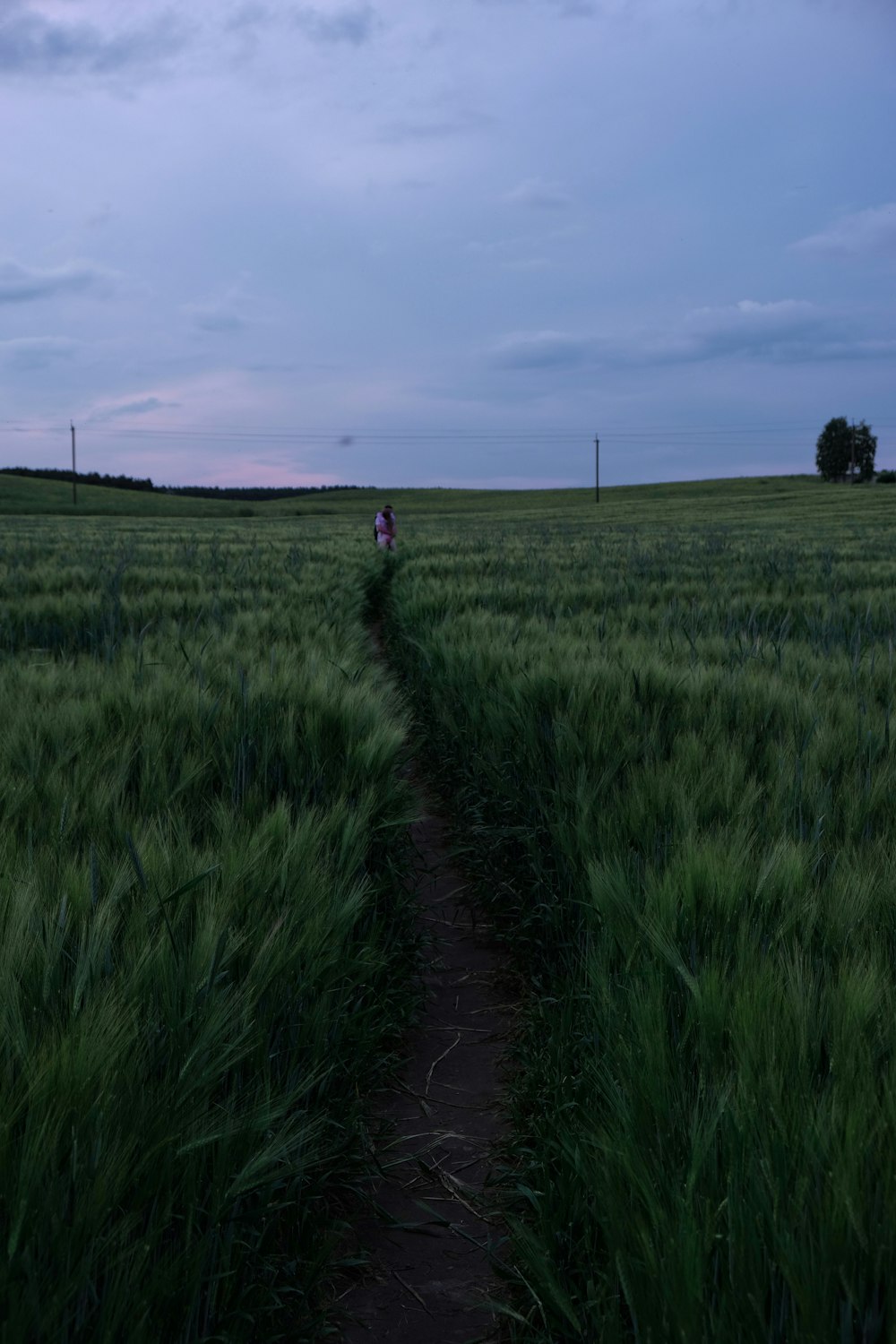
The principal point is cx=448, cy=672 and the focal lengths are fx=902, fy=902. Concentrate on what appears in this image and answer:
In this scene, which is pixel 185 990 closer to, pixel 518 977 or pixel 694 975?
pixel 694 975

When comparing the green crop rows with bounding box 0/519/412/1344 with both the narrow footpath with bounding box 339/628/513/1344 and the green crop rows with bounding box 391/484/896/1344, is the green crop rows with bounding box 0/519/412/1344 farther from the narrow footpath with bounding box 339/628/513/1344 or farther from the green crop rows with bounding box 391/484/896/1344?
the green crop rows with bounding box 391/484/896/1344

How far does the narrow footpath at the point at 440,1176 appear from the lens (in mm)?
1357

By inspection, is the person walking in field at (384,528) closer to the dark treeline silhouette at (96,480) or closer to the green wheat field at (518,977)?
the green wheat field at (518,977)

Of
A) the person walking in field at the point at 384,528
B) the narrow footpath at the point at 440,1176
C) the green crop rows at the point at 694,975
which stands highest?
the person walking in field at the point at 384,528

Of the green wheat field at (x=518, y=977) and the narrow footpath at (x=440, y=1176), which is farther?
the narrow footpath at (x=440, y=1176)

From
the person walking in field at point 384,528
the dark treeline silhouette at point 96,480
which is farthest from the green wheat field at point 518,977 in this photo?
the dark treeline silhouette at point 96,480

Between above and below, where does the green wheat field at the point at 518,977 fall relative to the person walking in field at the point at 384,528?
below

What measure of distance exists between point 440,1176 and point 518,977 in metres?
0.81

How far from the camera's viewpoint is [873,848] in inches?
67.2

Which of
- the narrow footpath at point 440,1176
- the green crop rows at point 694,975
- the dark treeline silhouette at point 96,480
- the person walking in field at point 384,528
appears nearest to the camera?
the green crop rows at point 694,975

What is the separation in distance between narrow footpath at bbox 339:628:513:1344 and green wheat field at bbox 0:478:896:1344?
2.3 inches

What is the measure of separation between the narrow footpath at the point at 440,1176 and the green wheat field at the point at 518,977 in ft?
0.19

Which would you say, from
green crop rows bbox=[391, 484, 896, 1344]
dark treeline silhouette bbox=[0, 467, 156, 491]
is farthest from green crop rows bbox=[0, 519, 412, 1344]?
dark treeline silhouette bbox=[0, 467, 156, 491]

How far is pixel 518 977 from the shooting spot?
243 cm
